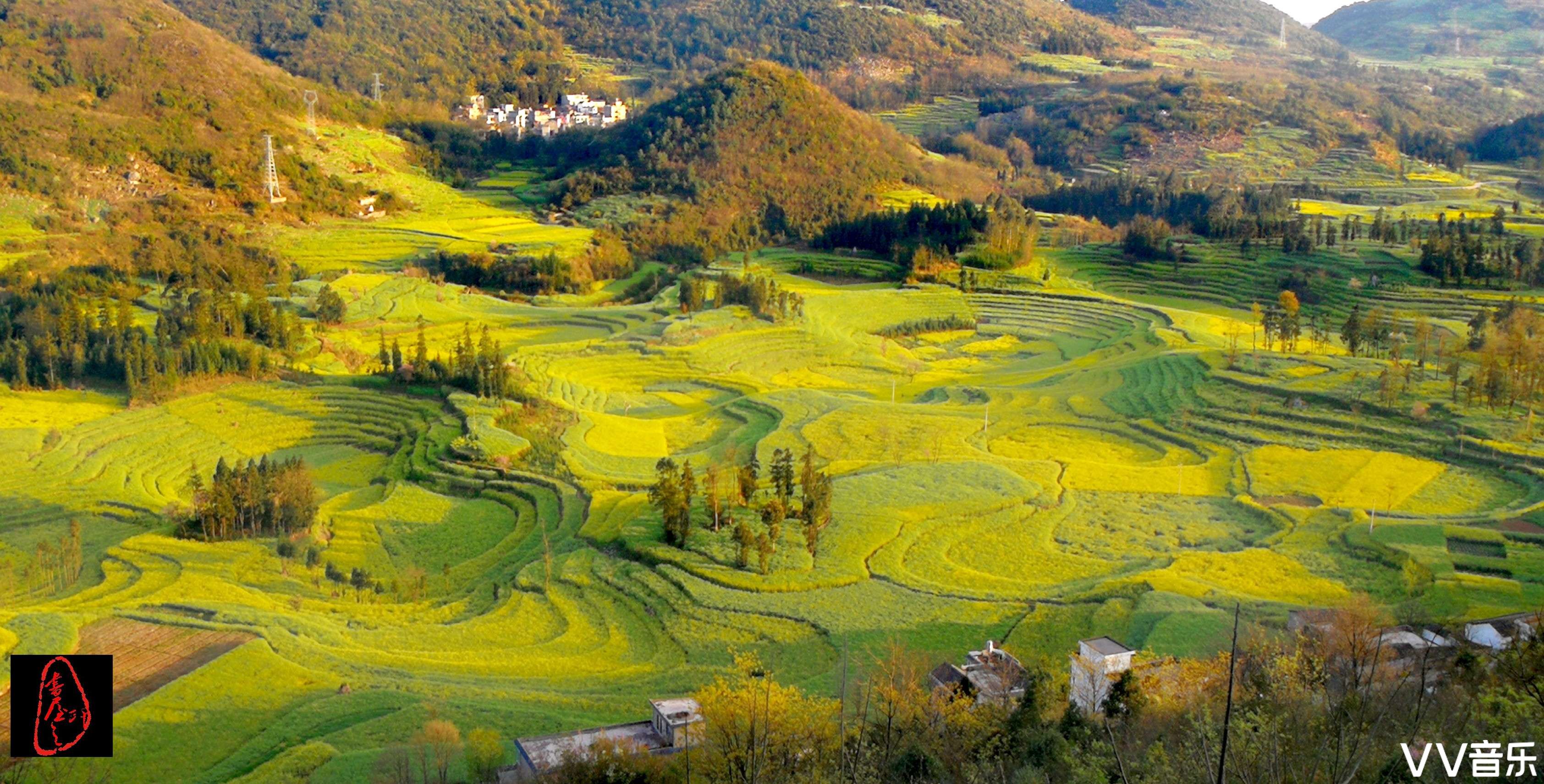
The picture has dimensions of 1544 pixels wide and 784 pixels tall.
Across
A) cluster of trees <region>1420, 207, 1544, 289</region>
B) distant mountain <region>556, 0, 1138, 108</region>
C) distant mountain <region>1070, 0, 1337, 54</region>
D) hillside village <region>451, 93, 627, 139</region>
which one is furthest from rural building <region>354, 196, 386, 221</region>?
distant mountain <region>1070, 0, 1337, 54</region>

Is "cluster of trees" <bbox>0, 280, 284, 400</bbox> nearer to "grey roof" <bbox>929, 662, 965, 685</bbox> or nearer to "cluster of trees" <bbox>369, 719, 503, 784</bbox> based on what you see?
"cluster of trees" <bbox>369, 719, 503, 784</bbox>

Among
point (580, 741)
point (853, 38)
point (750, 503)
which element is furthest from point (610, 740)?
point (853, 38)

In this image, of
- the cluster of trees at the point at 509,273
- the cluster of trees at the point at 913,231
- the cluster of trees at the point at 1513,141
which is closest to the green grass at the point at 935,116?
the cluster of trees at the point at 913,231

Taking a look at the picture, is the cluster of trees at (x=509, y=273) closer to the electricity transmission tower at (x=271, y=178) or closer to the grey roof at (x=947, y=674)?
the electricity transmission tower at (x=271, y=178)

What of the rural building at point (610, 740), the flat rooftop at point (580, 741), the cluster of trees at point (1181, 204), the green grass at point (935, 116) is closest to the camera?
the rural building at point (610, 740)

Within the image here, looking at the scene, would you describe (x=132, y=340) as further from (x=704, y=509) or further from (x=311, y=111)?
(x=311, y=111)

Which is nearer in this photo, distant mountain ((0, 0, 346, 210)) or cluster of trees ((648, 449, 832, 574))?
cluster of trees ((648, 449, 832, 574))
